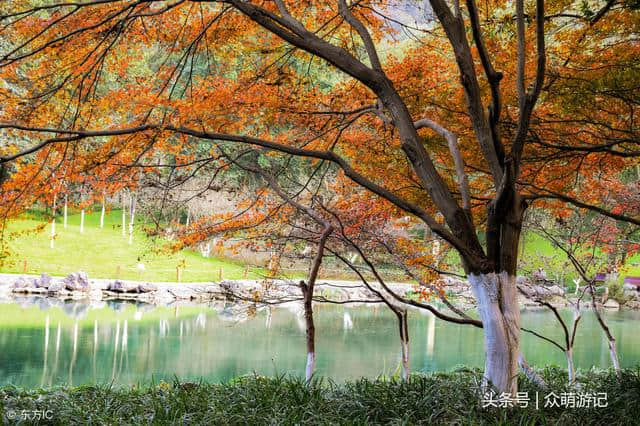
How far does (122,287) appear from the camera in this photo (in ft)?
71.1

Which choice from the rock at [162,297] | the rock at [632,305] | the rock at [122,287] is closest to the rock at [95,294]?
the rock at [122,287]

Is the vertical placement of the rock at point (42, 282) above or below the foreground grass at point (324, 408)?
below

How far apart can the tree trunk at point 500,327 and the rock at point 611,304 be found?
20.4 m

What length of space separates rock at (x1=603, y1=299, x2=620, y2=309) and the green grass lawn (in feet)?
45.0

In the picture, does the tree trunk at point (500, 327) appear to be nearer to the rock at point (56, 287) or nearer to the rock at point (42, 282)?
the rock at point (56, 287)

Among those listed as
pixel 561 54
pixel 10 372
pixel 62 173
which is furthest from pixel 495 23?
pixel 10 372

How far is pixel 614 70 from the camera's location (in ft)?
16.4

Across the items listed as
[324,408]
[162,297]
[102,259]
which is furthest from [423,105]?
[102,259]

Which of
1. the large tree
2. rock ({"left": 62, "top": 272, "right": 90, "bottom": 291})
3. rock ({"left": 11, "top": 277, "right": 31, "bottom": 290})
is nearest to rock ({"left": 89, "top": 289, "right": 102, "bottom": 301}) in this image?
rock ({"left": 62, "top": 272, "right": 90, "bottom": 291})

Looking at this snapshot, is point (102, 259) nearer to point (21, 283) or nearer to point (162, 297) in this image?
point (21, 283)

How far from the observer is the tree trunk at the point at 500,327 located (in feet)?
13.5

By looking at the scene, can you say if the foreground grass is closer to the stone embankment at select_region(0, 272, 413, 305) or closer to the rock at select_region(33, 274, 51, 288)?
the stone embankment at select_region(0, 272, 413, 305)

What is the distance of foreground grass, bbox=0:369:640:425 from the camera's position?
3.86 meters

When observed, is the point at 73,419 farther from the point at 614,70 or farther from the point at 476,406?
the point at 614,70
